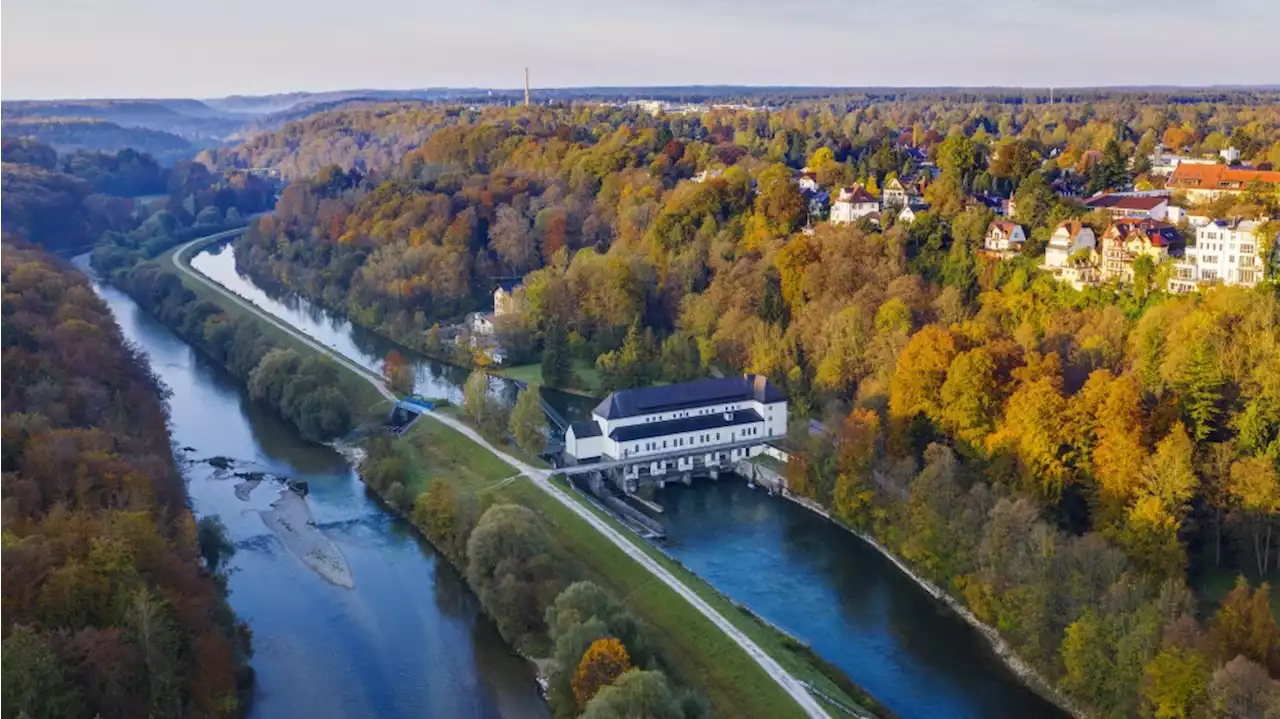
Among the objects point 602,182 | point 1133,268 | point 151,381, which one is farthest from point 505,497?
point 602,182

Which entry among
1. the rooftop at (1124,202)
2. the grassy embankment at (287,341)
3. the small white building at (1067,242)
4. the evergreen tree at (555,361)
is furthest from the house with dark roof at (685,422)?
the rooftop at (1124,202)

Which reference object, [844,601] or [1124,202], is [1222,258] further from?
[844,601]

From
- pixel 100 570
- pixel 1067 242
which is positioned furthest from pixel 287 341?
pixel 1067 242

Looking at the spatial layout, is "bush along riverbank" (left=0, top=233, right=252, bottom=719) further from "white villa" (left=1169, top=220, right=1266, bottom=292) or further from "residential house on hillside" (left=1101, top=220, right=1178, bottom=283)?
"white villa" (left=1169, top=220, right=1266, bottom=292)

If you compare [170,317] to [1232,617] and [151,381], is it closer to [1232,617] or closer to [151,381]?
[151,381]

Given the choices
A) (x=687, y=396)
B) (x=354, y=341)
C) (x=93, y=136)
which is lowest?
(x=354, y=341)
